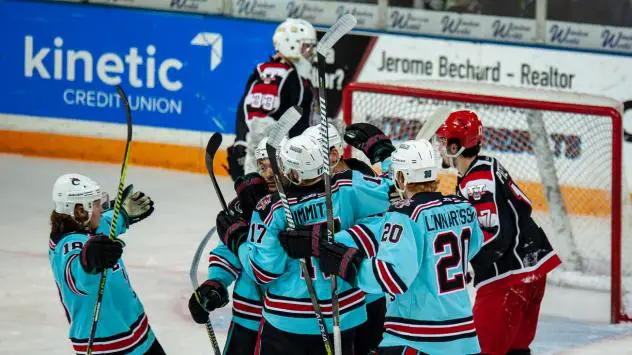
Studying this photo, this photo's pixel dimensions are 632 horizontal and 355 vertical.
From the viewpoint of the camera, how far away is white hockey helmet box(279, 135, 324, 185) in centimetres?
461

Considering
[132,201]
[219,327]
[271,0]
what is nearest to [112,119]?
[271,0]

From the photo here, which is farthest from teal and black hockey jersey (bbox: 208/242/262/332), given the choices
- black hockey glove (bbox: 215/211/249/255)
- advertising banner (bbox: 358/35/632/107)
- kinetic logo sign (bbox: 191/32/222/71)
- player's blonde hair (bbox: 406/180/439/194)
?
kinetic logo sign (bbox: 191/32/222/71)

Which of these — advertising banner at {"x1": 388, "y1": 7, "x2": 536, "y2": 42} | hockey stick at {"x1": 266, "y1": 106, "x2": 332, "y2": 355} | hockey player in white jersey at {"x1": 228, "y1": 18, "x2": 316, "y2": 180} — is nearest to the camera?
hockey stick at {"x1": 266, "y1": 106, "x2": 332, "y2": 355}

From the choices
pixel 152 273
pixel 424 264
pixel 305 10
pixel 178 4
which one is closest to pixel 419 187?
pixel 424 264

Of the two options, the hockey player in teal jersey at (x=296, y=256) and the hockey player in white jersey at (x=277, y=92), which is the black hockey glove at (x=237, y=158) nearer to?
the hockey player in white jersey at (x=277, y=92)

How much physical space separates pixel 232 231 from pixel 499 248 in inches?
39.6

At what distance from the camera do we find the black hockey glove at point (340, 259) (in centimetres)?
445

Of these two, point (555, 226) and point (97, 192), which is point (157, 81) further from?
point (97, 192)

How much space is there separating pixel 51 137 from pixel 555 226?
409cm

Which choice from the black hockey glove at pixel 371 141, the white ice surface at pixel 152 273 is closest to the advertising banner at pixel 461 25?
the white ice surface at pixel 152 273

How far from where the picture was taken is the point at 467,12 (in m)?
9.37

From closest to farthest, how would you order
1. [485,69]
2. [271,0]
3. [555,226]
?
[555,226], [485,69], [271,0]

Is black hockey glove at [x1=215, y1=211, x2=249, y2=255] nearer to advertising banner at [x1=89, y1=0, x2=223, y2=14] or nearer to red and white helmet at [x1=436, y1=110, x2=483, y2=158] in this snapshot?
red and white helmet at [x1=436, y1=110, x2=483, y2=158]

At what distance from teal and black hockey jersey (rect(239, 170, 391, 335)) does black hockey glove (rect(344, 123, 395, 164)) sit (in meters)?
0.80
